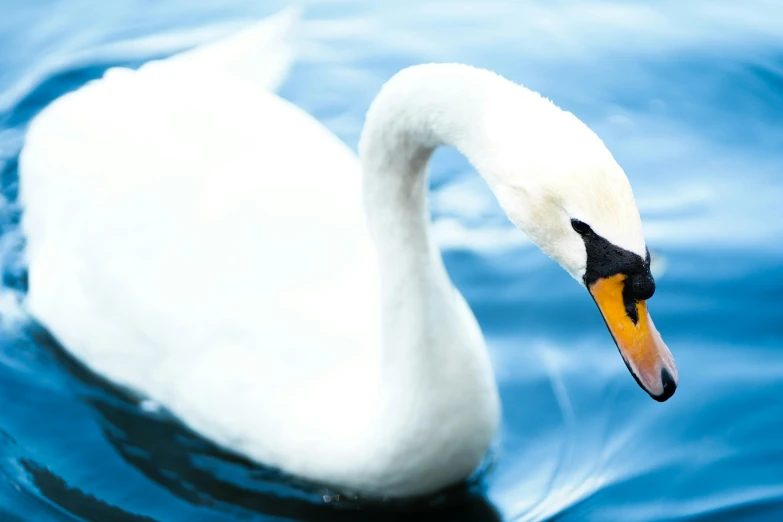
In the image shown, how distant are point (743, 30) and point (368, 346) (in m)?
4.30

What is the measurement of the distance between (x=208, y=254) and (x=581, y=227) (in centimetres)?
200

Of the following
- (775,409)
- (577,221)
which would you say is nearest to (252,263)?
(577,221)

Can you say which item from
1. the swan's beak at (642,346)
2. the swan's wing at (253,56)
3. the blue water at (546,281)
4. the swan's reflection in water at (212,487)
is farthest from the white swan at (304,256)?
the swan's wing at (253,56)

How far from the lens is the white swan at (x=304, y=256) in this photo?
3062 millimetres

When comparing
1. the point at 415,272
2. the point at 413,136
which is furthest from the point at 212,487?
the point at 413,136

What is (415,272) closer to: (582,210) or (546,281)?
(582,210)

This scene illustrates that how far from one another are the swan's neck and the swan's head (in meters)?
0.33

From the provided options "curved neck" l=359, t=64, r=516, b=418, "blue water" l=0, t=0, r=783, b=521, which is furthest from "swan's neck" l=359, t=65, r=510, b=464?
"blue water" l=0, t=0, r=783, b=521

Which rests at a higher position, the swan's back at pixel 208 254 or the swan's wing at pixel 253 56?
the swan's back at pixel 208 254

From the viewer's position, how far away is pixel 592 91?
7078mm

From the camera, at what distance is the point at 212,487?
4.56m

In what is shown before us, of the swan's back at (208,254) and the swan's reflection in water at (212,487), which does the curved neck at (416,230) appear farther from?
the swan's reflection in water at (212,487)

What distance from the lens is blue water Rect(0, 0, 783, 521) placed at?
179 inches

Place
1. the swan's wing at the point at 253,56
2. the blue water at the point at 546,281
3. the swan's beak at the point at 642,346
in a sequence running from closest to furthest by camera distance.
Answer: the swan's beak at the point at 642,346
the blue water at the point at 546,281
the swan's wing at the point at 253,56
